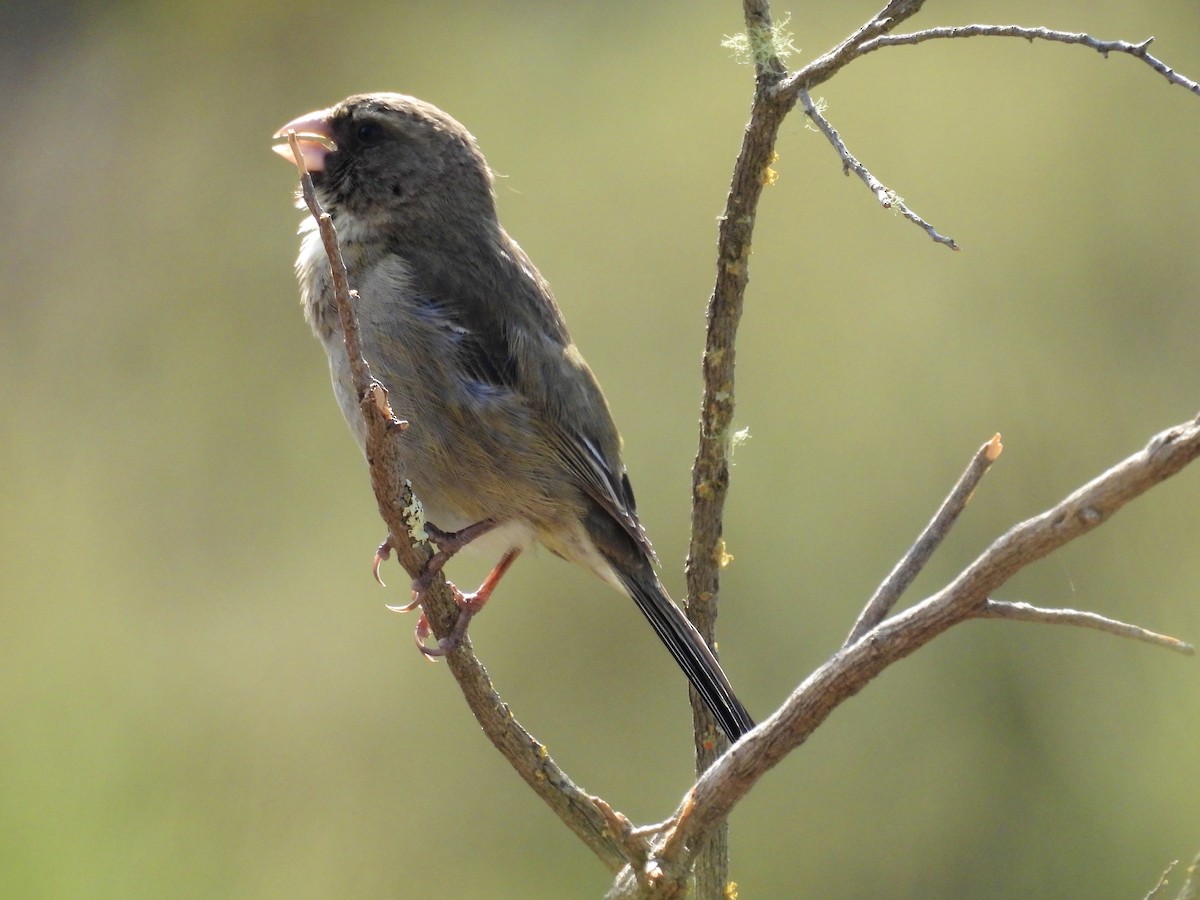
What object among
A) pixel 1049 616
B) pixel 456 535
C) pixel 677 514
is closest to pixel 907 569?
pixel 1049 616

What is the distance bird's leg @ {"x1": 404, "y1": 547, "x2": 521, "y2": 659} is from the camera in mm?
2625

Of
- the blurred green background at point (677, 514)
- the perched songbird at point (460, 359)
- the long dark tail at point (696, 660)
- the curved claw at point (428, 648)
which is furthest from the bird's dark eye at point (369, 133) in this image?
the blurred green background at point (677, 514)

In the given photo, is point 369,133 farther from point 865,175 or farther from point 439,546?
point 865,175

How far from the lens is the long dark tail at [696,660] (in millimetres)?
2910

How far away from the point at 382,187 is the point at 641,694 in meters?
2.99

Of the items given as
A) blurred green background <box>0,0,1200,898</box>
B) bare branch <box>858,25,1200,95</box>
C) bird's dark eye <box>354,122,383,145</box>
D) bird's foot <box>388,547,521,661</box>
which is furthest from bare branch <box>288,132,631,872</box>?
blurred green background <box>0,0,1200,898</box>

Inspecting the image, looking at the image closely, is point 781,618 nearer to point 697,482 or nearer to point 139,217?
point 697,482

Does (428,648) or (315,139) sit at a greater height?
(315,139)

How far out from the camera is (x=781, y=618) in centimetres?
579

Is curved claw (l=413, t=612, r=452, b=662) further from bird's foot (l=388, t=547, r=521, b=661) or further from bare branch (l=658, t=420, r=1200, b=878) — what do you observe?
bare branch (l=658, t=420, r=1200, b=878)

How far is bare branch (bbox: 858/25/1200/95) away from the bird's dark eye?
1770 mm

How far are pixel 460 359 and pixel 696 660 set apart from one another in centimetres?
102

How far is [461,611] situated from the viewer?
111 inches

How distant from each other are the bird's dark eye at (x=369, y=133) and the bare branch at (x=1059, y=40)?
1770mm
